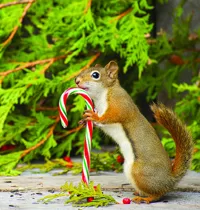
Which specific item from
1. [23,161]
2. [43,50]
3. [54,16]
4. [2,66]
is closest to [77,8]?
[54,16]

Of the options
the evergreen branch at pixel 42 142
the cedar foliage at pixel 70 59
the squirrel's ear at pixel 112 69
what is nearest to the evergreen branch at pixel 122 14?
the cedar foliage at pixel 70 59

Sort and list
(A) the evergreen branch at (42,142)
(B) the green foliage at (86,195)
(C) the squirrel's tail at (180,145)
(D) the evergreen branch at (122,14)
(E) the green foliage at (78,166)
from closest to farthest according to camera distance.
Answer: (B) the green foliage at (86,195)
(C) the squirrel's tail at (180,145)
(E) the green foliage at (78,166)
(A) the evergreen branch at (42,142)
(D) the evergreen branch at (122,14)

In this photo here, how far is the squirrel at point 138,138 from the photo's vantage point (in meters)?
2.58

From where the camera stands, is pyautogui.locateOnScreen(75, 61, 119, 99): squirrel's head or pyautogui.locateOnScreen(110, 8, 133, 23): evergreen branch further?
pyautogui.locateOnScreen(110, 8, 133, 23): evergreen branch

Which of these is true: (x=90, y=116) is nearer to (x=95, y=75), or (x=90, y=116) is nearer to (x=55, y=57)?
(x=95, y=75)

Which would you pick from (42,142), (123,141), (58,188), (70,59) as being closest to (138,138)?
(123,141)

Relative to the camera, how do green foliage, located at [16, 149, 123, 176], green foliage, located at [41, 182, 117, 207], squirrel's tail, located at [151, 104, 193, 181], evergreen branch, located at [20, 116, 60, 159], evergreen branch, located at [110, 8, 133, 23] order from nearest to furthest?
green foliage, located at [41, 182, 117, 207] < squirrel's tail, located at [151, 104, 193, 181] < green foliage, located at [16, 149, 123, 176] < evergreen branch, located at [20, 116, 60, 159] < evergreen branch, located at [110, 8, 133, 23]

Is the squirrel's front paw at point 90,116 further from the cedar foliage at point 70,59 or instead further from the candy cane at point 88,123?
the cedar foliage at point 70,59

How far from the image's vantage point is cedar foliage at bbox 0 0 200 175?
376cm

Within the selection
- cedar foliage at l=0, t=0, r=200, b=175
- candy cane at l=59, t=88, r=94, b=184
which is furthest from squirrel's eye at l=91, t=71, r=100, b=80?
cedar foliage at l=0, t=0, r=200, b=175

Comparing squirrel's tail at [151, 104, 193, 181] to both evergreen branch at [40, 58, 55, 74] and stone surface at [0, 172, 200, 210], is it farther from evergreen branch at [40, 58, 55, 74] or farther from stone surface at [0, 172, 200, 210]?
evergreen branch at [40, 58, 55, 74]

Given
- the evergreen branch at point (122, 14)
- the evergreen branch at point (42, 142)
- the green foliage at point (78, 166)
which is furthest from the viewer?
the evergreen branch at point (122, 14)

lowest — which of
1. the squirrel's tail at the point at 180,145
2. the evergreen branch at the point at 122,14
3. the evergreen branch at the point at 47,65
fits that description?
the squirrel's tail at the point at 180,145

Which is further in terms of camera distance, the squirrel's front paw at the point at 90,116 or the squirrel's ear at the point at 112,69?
the squirrel's ear at the point at 112,69
